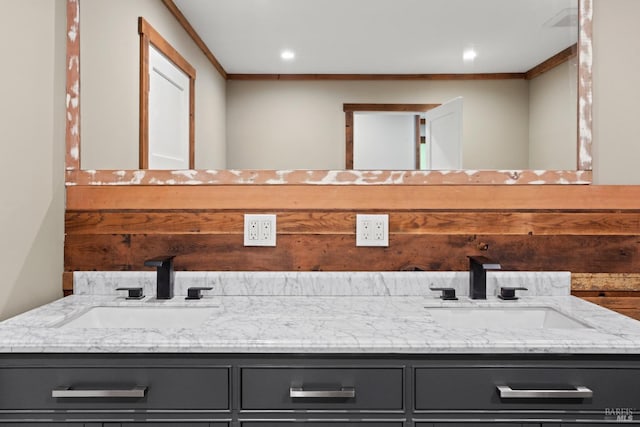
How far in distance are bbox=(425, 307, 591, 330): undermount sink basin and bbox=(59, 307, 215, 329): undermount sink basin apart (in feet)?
2.46

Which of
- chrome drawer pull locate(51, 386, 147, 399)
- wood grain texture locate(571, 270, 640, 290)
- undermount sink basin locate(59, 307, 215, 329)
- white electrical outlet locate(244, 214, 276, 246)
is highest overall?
white electrical outlet locate(244, 214, 276, 246)

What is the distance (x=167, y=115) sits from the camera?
1.71 meters

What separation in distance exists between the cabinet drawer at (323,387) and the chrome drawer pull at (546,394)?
248mm

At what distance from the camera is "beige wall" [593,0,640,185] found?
5.48ft

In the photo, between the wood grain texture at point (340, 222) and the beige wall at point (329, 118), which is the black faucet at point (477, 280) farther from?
the beige wall at point (329, 118)

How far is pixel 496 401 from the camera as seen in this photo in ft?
3.58

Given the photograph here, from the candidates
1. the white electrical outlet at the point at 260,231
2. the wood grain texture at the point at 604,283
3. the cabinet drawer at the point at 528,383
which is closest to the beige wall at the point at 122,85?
the white electrical outlet at the point at 260,231

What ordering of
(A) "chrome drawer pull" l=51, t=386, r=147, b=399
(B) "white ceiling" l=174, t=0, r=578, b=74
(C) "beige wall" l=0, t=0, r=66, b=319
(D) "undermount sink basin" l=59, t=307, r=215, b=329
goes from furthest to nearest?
(B) "white ceiling" l=174, t=0, r=578, b=74
(D) "undermount sink basin" l=59, t=307, r=215, b=329
(C) "beige wall" l=0, t=0, r=66, b=319
(A) "chrome drawer pull" l=51, t=386, r=147, b=399

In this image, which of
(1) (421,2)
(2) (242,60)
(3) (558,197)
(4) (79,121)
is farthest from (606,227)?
(4) (79,121)

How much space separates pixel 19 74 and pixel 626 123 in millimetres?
2022

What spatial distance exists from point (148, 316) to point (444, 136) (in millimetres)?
1179

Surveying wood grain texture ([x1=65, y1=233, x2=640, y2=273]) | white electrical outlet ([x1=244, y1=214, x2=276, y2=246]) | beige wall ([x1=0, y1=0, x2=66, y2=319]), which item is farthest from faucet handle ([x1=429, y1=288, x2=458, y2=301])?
beige wall ([x1=0, y1=0, x2=66, y2=319])

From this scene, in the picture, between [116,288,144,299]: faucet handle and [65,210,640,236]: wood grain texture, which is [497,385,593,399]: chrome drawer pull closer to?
[65,210,640,236]: wood grain texture

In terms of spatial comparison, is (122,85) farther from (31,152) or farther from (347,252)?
(347,252)
